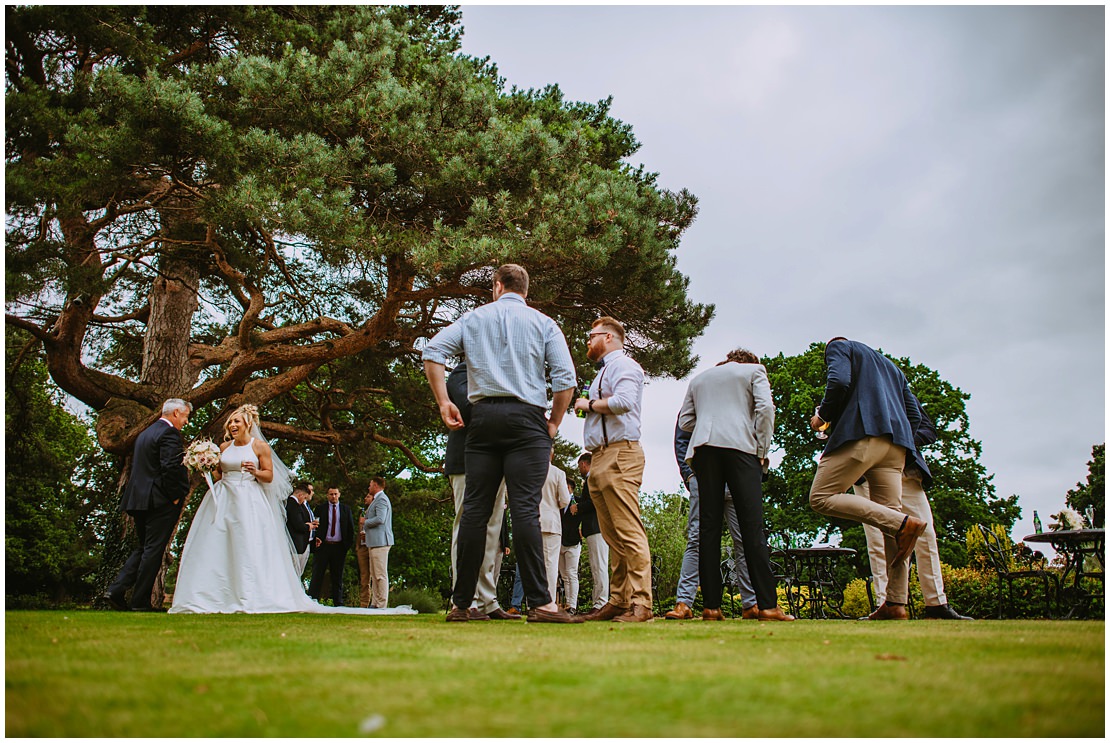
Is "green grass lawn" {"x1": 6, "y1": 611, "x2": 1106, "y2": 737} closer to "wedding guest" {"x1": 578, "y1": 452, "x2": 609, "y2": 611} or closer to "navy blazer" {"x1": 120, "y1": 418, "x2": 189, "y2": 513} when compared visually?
"navy blazer" {"x1": 120, "y1": 418, "x2": 189, "y2": 513}

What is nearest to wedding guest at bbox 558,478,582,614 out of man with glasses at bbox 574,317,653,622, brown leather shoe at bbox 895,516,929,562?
man with glasses at bbox 574,317,653,622

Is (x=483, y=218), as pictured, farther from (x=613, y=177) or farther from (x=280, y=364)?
(x=280, y=364)

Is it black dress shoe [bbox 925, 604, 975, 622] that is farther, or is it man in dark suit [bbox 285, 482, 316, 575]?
man in dark suit [bbox 285, 482, 316, 575]

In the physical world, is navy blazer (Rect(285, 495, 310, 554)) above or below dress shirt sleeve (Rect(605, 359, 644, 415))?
below

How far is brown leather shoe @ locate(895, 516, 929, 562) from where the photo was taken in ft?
18.2

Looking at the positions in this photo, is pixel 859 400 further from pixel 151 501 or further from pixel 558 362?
pixel 151 501

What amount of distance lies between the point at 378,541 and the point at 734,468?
786cm

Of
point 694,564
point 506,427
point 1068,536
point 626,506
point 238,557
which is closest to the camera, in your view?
point 506,427

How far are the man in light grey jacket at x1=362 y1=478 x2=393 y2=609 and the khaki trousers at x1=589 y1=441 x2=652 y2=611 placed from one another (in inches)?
284

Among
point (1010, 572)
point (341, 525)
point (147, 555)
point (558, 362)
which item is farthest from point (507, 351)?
point (341, 525)

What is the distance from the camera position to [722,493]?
19.2 feet

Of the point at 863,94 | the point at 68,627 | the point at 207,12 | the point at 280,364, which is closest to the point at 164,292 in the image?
the point at 280,364

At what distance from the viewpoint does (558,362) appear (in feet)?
18.0

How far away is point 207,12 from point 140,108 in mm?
3365
